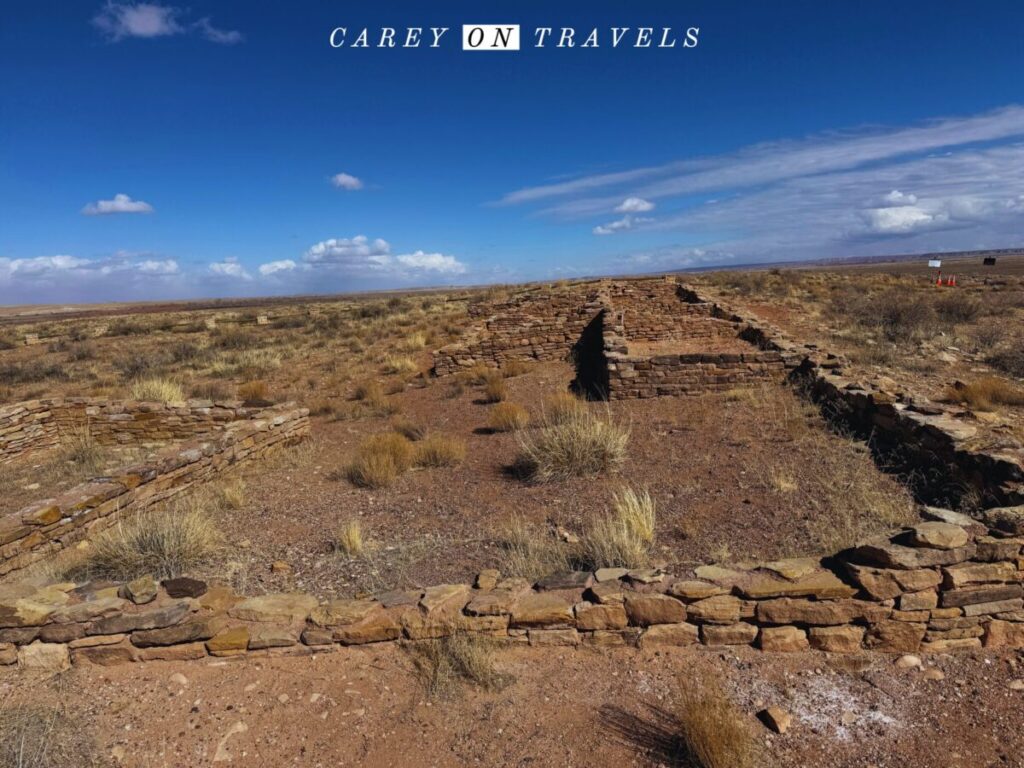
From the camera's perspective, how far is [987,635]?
10.4 feet

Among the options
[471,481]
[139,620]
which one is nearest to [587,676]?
[139,620]

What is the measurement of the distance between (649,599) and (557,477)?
2.82 meters

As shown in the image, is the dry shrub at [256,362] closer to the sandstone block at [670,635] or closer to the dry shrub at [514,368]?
the dry shrub at [514,368]

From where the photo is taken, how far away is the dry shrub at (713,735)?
7.64 feet

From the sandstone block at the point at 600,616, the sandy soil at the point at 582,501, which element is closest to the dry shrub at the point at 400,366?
the sandy soil at the point at 582,501

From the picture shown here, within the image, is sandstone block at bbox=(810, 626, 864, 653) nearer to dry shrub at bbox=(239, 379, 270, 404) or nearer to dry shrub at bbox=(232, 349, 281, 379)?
dry shrub at bbox=(239, 379, 270, 404)

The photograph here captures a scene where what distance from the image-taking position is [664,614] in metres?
3.18

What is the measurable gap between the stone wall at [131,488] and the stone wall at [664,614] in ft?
6.27

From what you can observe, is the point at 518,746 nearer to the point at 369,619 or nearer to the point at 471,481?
the point at 369,619

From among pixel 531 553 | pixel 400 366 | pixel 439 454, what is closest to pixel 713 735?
pixel 531 553

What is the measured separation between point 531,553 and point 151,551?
2.99m

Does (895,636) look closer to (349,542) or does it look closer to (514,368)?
(349,542)

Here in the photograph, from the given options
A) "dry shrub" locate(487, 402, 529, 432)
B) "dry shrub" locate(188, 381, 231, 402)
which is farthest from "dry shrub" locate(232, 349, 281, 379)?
"dry shrub" locate(487, 402, 529, 432)

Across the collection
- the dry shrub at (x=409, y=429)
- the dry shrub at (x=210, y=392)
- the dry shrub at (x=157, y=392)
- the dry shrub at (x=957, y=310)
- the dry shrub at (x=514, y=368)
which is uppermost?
the dry shrub at (x=957, y=310)
